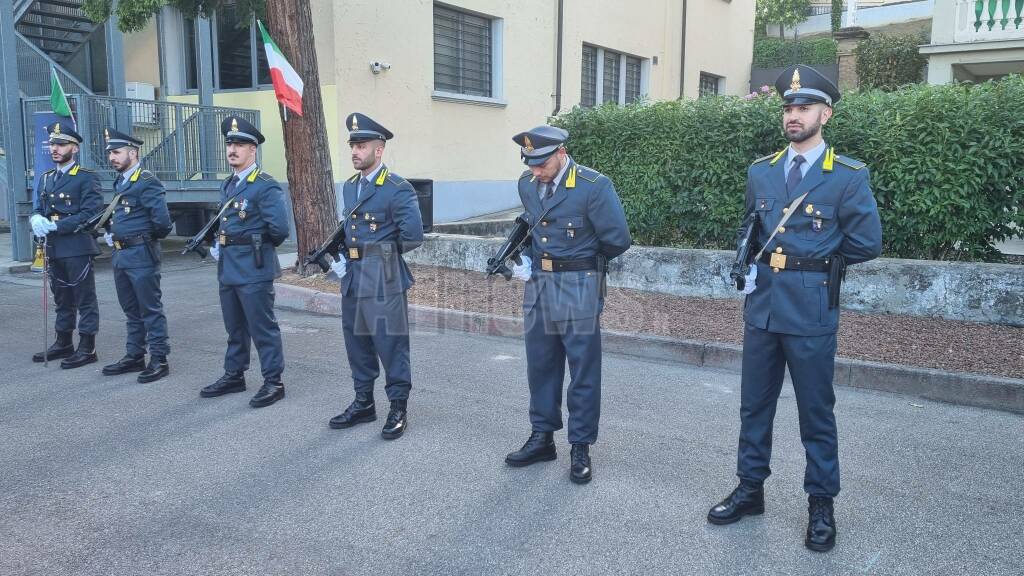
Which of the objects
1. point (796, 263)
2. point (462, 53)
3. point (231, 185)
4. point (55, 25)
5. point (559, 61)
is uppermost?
point (55, 25)

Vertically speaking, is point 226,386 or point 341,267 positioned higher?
point 341,267

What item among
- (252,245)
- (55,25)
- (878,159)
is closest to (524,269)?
(252,245)

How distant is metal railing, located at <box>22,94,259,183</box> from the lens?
39.1 ft

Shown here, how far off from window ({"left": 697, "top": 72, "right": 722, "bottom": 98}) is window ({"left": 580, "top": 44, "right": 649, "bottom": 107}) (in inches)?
112

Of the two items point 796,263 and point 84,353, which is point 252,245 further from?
point 796,263

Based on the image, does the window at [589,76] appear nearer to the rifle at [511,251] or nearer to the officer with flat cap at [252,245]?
the officer with flat cap at [252,245]

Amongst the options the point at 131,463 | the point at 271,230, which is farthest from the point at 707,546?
the point at 271,230

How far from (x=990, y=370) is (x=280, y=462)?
4.98 m

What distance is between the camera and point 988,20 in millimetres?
14992

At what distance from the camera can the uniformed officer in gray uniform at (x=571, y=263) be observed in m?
4.25

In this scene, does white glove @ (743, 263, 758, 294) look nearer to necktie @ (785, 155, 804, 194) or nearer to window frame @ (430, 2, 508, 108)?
necktie @ (785, 155, 804, 194)

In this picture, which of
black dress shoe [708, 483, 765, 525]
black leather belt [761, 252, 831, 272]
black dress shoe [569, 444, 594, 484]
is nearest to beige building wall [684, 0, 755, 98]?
black dress shoe [569, 444, 594, 484]

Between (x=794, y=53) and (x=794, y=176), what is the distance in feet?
114

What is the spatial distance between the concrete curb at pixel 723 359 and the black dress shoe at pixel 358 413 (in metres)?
2.62
